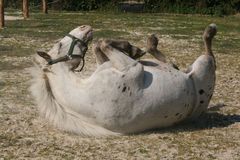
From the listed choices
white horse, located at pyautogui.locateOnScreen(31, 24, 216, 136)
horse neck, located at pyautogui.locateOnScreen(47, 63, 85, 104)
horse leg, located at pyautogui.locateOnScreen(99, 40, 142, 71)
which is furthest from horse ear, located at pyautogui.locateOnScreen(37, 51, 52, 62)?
horse leg, located at pyautogui.locateOnScreen(99, 40, 142, 71)

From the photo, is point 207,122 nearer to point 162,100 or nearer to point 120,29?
point 162,100

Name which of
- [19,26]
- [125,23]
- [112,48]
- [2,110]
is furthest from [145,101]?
[125,23]

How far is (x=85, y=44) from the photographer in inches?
249

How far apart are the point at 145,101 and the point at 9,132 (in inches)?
61.6

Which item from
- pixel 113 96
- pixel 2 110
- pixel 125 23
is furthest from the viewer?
pixel 125 23

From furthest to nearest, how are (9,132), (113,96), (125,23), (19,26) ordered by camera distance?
(125,23)
(19,26)
(9,132)
(113,96)

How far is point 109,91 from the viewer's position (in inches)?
227

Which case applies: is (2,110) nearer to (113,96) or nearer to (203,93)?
(113,96)

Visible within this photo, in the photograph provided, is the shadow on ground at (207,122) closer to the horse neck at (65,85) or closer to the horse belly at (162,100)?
the horse belly at (162,100)

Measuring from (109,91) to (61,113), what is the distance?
0.59m

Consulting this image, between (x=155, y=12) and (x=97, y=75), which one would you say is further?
(x=155, y=12)

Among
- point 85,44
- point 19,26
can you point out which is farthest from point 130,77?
point 19,26

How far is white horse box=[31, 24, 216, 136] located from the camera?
229 inches

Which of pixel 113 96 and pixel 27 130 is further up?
pixel 113 96
